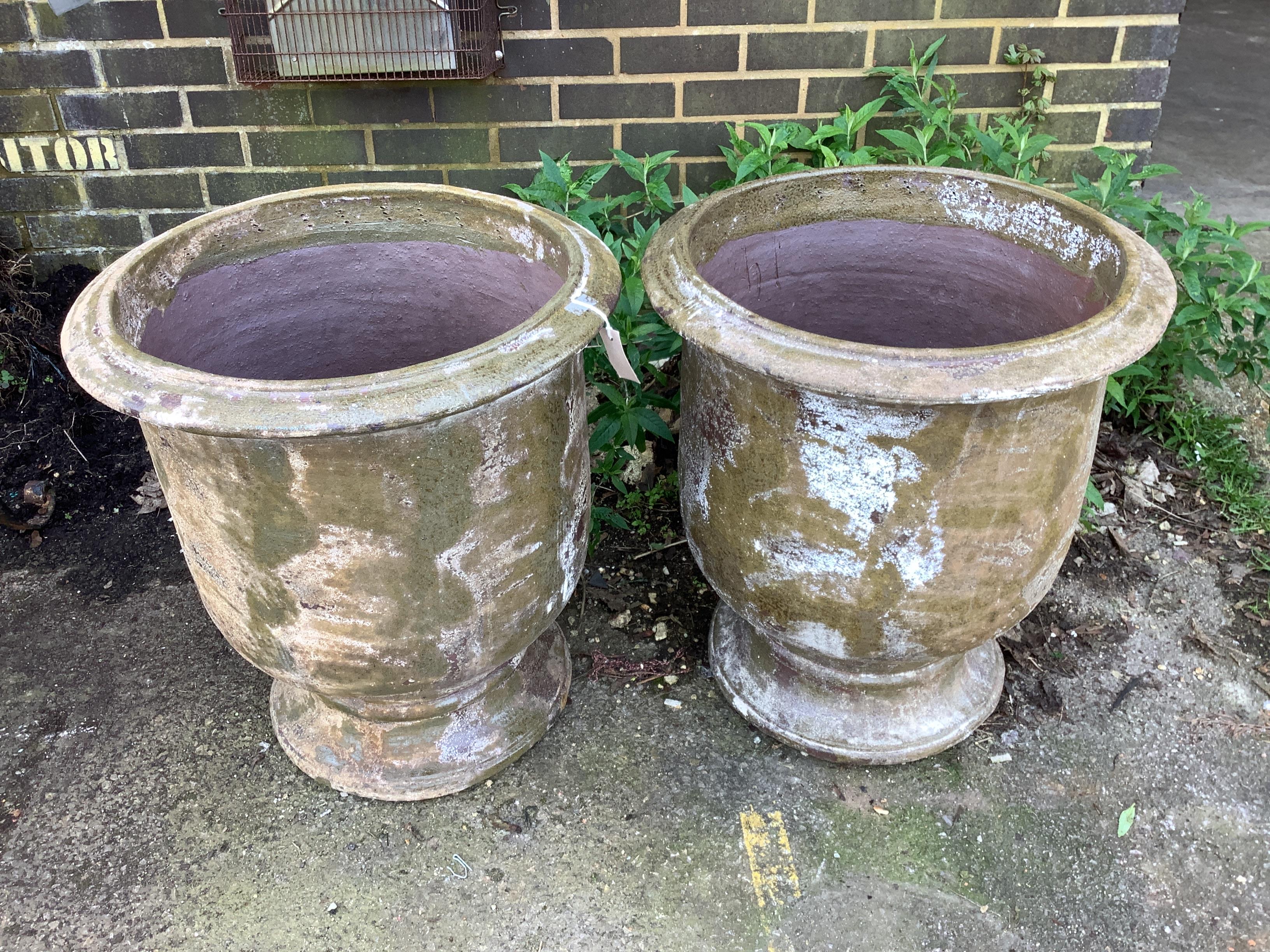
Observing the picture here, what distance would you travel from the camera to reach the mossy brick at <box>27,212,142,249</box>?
331 cm

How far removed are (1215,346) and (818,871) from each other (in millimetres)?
2317

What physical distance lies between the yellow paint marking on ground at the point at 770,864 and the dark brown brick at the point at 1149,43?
99.4 inches

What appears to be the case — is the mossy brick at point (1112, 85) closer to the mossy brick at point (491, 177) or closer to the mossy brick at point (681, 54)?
the mossy brick at point (681, 54)

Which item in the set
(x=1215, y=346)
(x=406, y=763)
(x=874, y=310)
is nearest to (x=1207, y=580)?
(x=1215, y=346)

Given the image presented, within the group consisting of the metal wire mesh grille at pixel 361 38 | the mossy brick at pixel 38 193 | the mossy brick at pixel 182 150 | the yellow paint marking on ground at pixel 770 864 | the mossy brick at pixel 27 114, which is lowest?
the yellow paint marking on ground at pixel 770 864

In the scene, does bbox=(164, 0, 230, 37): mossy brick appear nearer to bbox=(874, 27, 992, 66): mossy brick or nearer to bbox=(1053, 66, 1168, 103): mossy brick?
bbox=(874, 27, 992, 66): mossy brick

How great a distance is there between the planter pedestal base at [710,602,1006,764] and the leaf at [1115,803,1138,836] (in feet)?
1.12

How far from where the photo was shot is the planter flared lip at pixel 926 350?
1.53 m

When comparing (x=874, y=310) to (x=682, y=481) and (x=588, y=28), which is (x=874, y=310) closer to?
(x=682, y=481)

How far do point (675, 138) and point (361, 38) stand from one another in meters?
0.98

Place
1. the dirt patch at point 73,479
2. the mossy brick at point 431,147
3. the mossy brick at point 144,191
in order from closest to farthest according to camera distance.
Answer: the dirt patch at point 73,479 < the mossy brick at point 431,147 < the mossy brick at point 144,191

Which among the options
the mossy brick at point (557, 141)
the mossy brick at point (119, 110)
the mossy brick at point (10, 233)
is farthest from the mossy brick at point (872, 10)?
the mossy brick at point (10, 233)

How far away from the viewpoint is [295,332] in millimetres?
2309

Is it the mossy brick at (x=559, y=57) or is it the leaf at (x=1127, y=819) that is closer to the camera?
the leaf at (x=1127, y=819)
